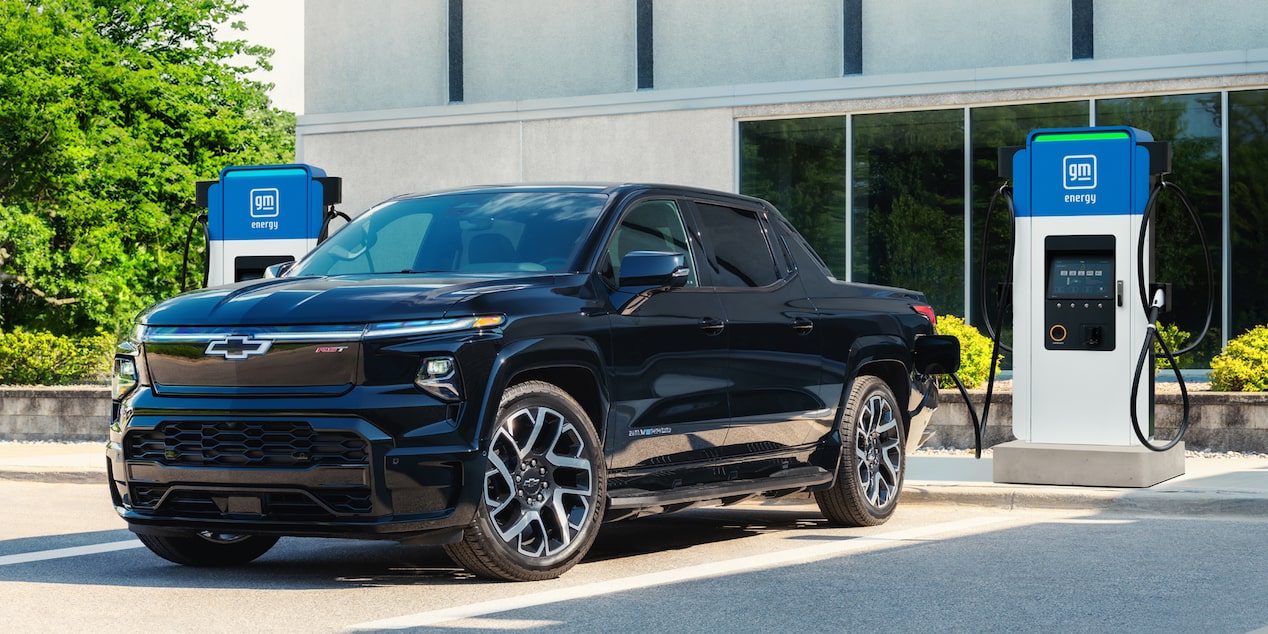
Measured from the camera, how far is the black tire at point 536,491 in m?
7.57

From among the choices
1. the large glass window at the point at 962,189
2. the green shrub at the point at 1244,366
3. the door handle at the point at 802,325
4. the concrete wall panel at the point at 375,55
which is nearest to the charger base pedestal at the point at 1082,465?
the door handle at the point at 802,325

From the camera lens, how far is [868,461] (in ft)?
33.9

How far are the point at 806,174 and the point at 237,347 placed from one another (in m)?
15.3

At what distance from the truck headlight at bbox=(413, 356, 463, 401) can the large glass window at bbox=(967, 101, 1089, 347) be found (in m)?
14.0

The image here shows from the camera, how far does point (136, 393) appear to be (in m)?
7.78

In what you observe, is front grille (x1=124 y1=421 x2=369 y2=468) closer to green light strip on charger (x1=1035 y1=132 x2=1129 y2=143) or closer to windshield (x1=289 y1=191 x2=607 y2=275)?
windshield (x1=289 y1=191 x2=607 y2=275)

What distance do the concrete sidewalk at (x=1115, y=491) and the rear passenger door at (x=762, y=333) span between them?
7.33ft

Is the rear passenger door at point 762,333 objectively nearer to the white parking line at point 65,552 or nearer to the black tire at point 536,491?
the black tire at point 536,491

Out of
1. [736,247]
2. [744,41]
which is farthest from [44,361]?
[736,247]

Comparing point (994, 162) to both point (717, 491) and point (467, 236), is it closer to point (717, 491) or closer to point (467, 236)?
point (717, 491)

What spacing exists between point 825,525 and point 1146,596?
10.7 ft

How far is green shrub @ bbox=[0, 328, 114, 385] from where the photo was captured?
2058 cm

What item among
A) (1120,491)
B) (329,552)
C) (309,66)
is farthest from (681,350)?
(309,66)

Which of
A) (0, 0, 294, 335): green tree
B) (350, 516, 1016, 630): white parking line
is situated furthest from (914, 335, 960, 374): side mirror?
(0, 0, 294, 335): green tree
